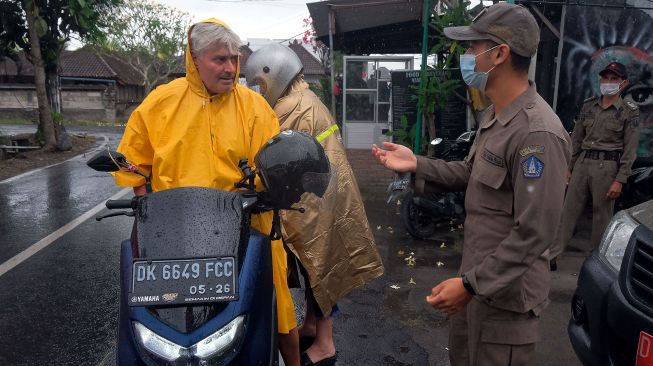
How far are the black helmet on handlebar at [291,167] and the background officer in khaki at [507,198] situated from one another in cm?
57

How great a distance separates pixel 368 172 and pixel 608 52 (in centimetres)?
407

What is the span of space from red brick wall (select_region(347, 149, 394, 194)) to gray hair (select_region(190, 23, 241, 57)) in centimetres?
714

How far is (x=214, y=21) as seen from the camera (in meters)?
2.56

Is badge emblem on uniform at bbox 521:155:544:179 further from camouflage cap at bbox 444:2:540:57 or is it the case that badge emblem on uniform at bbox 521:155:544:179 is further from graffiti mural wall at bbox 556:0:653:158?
graffiti mural wall at bbox 556:0:653:158

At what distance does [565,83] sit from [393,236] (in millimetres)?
2945

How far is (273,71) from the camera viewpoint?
11.3 feet

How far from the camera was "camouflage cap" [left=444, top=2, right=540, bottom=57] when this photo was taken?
2.01 metres

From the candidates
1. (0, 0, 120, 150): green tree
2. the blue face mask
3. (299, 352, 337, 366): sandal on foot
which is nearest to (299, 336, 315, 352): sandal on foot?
(299, 352, 337, 366): sandal on foot

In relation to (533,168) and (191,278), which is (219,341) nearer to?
(191,278)

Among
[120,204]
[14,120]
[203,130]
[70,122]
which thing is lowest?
[70,122]

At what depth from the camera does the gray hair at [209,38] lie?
8.20 feet

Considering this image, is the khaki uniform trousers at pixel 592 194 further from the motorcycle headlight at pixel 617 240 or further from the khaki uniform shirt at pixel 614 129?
the motorcycle headlight at pixel 617 240

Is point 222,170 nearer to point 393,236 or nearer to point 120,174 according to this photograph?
point 120,174

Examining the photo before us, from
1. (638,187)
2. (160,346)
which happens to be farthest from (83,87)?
(160,346)
